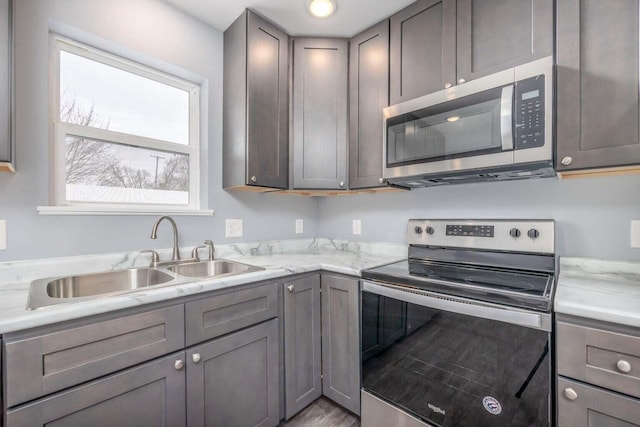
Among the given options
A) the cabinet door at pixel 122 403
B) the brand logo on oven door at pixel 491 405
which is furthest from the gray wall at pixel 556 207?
the cabinet door at pixel 122 403

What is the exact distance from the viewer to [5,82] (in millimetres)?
1018

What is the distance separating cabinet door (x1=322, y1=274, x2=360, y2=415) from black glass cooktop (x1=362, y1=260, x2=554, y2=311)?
0.19 metres

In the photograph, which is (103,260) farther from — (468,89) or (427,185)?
(468,89)

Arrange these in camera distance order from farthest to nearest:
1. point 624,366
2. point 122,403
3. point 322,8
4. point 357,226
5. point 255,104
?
point 357,226 → point 255,104 → point 322,8 → point 122,403 → point 624,366

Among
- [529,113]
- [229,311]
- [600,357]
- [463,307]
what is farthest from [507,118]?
[229,311]

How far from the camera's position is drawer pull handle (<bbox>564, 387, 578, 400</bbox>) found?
36.5 inches

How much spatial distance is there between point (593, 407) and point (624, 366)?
170mm

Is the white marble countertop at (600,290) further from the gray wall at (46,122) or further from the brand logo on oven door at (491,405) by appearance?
the gray wall at (46,122)

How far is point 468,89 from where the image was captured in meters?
1.38

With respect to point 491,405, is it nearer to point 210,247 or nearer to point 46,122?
point 210,247

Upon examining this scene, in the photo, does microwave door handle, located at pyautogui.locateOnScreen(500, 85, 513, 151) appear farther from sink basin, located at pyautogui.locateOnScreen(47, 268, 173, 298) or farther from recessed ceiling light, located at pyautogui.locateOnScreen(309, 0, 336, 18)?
sink basin, located at pyautogui.locateOnScreen(47, 268, 173, 298)

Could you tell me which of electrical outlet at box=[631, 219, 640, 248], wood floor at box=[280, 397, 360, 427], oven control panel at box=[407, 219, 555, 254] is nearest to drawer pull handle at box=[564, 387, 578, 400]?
oven control panel at box=[407, 219, 555, 254]

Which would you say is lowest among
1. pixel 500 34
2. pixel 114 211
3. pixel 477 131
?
pixel 114 211

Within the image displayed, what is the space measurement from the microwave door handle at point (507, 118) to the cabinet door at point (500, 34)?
169 mm
